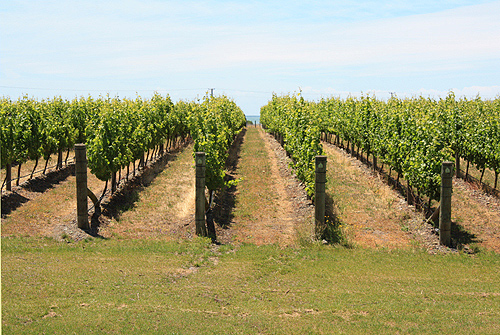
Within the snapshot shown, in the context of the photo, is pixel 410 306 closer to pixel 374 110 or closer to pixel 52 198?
pixel 52 198

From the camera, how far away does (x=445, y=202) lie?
11414 mm

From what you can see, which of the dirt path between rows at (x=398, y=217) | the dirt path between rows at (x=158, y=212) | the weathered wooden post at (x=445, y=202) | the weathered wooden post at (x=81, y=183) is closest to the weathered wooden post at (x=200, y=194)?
the dirt path between rows at (x=158, y=212)

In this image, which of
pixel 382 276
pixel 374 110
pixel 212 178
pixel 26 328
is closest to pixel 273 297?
pixel 382 276

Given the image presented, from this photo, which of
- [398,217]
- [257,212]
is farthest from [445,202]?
[257,212]

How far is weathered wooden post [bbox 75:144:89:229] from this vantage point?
38.0ft

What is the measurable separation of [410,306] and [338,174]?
13.1 m

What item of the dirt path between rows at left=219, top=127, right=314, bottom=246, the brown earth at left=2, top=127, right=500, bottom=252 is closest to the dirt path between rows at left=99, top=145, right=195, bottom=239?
the brown earth at left=2, top=127, right=500, bottom=252

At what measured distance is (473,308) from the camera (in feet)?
24.1

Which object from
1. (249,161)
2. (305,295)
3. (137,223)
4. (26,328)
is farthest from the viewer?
(249,161)

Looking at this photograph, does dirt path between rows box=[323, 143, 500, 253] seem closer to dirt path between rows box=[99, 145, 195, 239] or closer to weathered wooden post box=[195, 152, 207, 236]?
weathered wooden post box=[195, 152, 207, 236]

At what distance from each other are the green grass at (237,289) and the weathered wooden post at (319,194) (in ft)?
2.36

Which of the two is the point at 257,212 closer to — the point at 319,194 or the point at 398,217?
the point at 319,194

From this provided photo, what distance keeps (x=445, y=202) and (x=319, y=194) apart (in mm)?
3288

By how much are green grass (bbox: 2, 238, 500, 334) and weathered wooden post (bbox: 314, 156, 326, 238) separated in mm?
720
